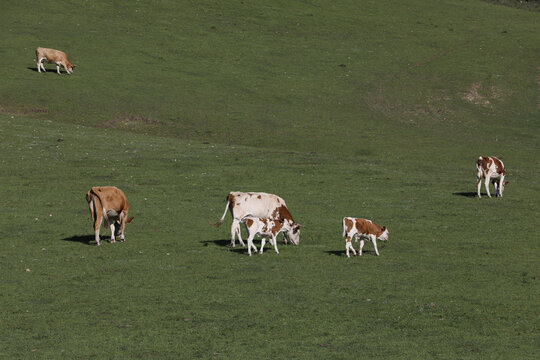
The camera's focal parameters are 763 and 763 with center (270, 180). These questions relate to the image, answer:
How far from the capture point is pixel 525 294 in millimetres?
21344

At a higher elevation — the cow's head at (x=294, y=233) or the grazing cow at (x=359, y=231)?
the grazing cow at (x=359, y=231)

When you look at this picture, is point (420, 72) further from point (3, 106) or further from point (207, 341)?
point (207, 341)

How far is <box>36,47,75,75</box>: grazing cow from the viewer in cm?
6681

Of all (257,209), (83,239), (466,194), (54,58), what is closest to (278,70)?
(54,58)

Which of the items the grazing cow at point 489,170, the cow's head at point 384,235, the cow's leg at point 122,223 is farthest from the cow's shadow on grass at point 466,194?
the cow's leg at point 122,223

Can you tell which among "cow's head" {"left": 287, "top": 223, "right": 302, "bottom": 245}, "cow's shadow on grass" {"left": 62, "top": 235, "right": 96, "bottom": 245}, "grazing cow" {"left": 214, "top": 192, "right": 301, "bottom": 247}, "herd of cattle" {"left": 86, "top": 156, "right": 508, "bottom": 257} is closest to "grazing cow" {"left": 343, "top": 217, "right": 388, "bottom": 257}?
"herd of cattle" {"left": 86, "top": 156, "right": 508, "bottom": 257}

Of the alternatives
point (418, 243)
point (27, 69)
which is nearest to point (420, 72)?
point (27, 69)

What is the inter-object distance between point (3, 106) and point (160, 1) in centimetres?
3784

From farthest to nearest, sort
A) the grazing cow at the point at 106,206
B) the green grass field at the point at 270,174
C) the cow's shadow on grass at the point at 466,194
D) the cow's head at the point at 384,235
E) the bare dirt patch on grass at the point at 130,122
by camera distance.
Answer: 1. the bare dirt patch on grass at the point at 130,122
2. the cow's shadow on grass at the point at 466,194
3. the grazing cow at the point at 106,206
4. the cow's head at the point at 384,235
5. the green grass field at the point at 270,174

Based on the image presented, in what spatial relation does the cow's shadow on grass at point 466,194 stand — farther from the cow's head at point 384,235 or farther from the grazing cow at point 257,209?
the grazing cow at point 257,209

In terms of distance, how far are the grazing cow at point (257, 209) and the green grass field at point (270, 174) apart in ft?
2.47

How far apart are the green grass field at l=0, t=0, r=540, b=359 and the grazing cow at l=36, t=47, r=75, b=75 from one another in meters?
0.96

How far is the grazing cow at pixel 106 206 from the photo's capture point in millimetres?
26750

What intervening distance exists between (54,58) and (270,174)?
111 feet
